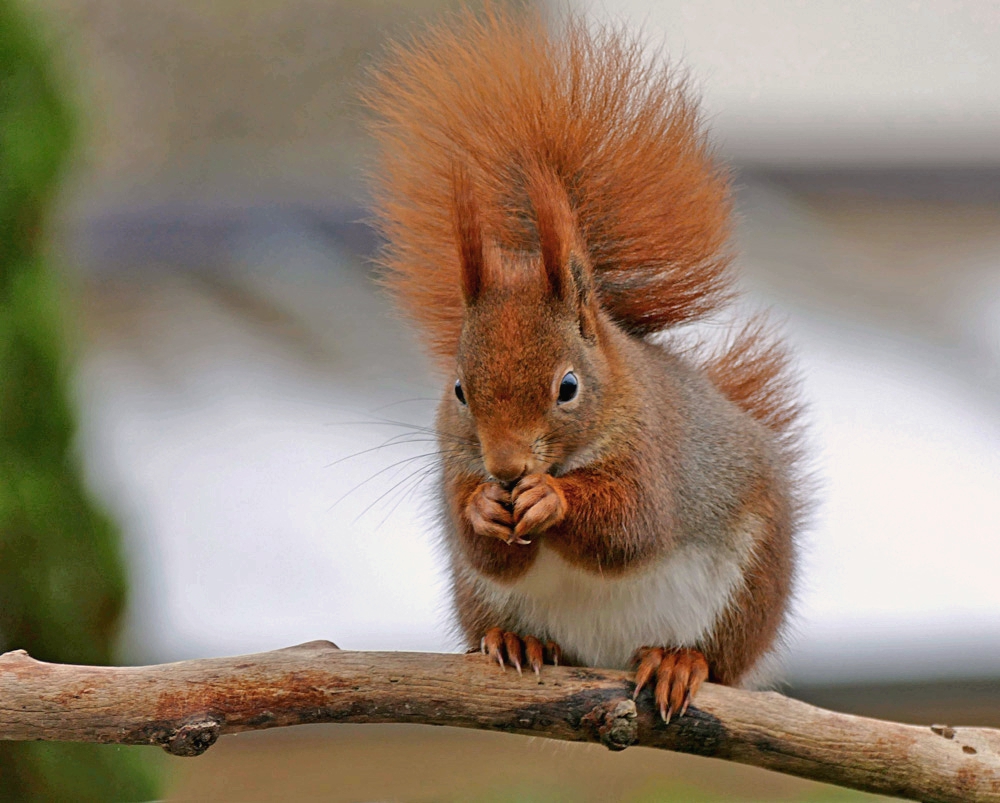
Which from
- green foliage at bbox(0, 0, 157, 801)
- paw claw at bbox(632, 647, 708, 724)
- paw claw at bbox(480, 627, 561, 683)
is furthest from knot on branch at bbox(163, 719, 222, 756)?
green foliage at bbox(0, 0, 157, 801)

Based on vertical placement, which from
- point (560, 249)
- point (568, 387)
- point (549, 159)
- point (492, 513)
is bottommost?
point (492, 513)

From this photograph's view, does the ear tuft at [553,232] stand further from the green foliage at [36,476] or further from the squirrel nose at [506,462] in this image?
the green foliage at [36,476]

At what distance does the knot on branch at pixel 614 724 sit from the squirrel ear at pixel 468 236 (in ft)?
1.81

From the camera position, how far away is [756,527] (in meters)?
1.64

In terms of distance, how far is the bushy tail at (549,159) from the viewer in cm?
160

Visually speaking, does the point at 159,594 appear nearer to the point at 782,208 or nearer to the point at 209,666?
the point at 209,666

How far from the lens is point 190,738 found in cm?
134

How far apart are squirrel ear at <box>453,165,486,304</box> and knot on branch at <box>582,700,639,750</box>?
0.55 meters

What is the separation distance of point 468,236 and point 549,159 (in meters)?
0.25

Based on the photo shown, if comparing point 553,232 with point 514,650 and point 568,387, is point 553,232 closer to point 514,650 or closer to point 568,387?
point 568,387

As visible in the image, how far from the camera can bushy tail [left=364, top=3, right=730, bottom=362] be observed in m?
1.60

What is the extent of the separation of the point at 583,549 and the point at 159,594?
5.47ft

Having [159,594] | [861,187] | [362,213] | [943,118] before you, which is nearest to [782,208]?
[861,187]

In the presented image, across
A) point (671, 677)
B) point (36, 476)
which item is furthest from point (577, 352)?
point (36, 476)
